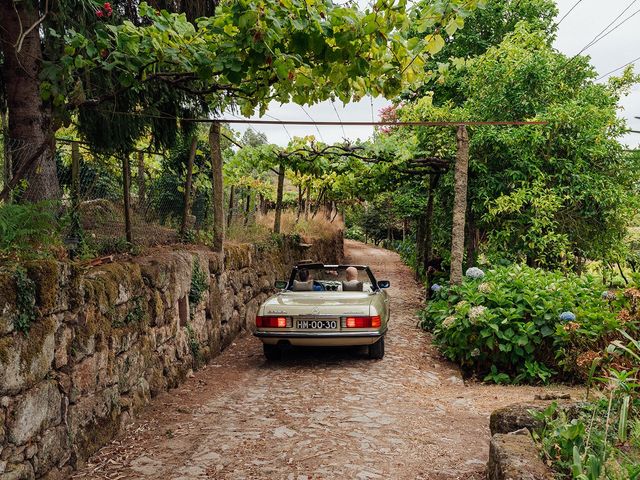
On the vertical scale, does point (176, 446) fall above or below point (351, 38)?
below

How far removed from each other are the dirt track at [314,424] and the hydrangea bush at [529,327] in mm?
427

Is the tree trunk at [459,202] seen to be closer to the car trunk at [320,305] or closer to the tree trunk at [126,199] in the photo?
the car trunk at [320,305]

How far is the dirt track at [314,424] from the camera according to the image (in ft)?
13.0

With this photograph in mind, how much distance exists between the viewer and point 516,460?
2.79 metres

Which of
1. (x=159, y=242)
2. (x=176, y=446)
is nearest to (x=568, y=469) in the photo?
(x=176, y=446)

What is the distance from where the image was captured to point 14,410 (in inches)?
130

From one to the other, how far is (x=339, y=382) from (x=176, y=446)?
239cm

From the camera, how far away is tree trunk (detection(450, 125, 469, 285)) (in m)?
9.51

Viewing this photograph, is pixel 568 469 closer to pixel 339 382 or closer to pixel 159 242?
pixel 339 382

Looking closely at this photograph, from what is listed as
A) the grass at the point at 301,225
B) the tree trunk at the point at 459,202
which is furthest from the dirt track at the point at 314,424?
the grass at the point at 301,225

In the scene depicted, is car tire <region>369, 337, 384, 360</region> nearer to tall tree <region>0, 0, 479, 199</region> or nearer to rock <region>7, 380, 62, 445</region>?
tall tree <region>0, 0, 479, 199</region>

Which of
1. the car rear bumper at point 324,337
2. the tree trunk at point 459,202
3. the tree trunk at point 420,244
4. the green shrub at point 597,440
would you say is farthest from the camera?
the tree trunk at point 420,244

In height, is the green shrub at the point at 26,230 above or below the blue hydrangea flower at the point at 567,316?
above

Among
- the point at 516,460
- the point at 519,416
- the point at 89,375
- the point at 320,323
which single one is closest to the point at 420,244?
the point at 320,323
